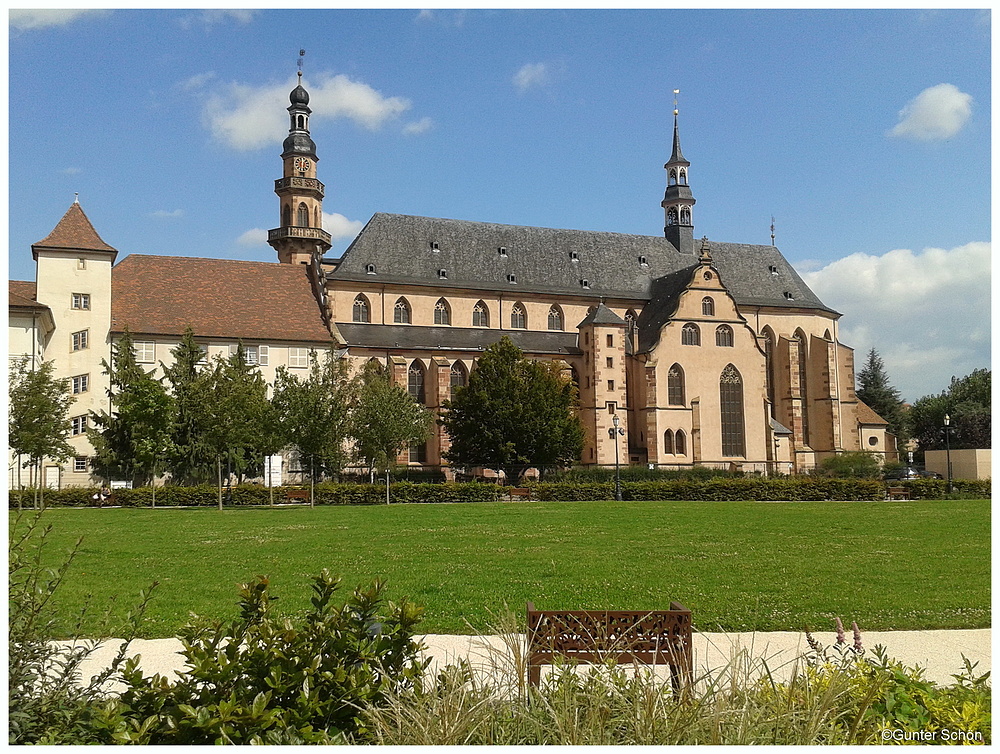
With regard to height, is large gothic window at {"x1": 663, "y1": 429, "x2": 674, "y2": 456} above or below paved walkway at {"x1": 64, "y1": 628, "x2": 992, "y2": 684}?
above

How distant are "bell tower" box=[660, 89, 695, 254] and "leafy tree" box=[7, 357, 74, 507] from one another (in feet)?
162

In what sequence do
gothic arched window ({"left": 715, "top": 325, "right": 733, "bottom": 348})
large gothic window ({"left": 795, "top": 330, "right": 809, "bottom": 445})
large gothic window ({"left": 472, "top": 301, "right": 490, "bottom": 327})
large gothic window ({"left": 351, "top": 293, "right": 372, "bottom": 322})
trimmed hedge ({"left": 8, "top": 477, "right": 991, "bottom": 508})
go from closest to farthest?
trimmed hedge ({"left": 8, "top": 477, "right": 991, "bottom": 508})
large gothic window ({"left": 351, "top": 293, "right": 372, "bottom": 322})
gothic arched window ({"left": 715, "top": 325, "right": 733, "bottom": 348})
large gothic window ({"left": 472, "top": 301, "right": 490, "bottom": 327})
large gothic window ({"left": 795, "top": 330, "right": 809, "bottom": 445})

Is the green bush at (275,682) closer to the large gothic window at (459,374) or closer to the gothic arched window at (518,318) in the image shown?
the large gothic window at (459,374)

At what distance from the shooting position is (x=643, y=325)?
6147cm

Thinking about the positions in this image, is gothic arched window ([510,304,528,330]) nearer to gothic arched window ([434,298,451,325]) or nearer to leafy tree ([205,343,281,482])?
gothic arched window ([434,298,451,325])

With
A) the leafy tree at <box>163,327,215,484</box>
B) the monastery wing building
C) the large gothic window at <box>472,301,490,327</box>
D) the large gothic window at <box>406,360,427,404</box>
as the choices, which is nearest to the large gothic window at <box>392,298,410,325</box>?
the monastery wing building

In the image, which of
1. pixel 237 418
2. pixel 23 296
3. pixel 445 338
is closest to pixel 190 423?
pixel 237 418

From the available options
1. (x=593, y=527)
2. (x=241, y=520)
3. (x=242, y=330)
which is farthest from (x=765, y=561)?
(x=242, y=330)

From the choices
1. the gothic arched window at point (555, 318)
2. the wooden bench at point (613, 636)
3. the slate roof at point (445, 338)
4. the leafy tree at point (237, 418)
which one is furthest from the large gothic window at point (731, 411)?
the wooden bench at point (613, 636)

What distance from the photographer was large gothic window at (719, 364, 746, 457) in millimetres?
56625

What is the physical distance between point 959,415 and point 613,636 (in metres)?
82.2

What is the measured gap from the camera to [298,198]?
61.6 m

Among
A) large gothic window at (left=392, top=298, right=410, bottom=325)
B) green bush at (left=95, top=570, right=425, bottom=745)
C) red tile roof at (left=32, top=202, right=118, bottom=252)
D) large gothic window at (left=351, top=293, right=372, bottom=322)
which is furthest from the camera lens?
large gothic window at (left=392, top=298, right=410, bottom=325)

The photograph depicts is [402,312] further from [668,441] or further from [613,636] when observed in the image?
[613,636]
